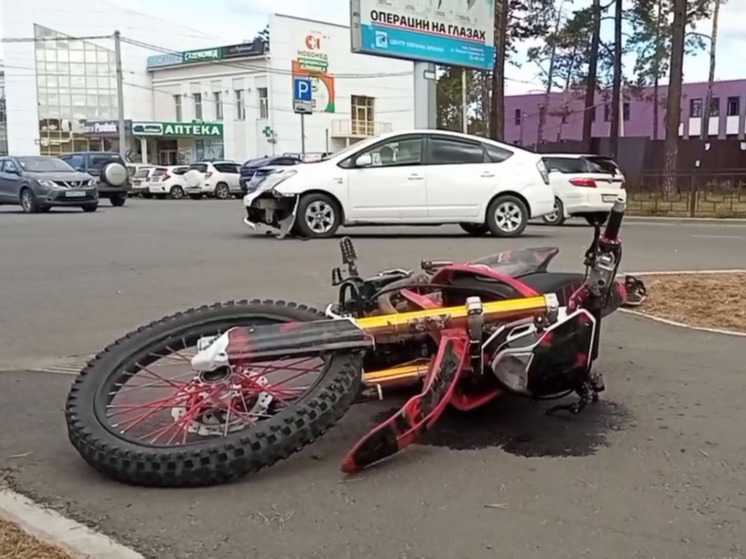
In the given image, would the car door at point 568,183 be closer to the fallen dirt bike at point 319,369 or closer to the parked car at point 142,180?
the fallen dirt bike at point 319,369

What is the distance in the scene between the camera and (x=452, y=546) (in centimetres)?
321

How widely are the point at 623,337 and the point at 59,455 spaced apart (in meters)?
4.06

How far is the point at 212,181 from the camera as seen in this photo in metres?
36.6

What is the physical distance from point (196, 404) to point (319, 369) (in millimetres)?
579

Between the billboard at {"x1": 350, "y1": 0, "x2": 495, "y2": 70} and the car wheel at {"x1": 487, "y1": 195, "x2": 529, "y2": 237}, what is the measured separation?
37.0 feet

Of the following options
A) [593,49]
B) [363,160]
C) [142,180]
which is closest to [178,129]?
[142,180]

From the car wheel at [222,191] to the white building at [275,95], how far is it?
913 inches

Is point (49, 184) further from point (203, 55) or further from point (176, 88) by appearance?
point (176, 88)

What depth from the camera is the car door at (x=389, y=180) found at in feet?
46.4

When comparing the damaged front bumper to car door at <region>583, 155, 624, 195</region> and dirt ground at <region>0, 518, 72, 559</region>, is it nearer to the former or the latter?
car door at <region>583, 155, 624, 195</region>

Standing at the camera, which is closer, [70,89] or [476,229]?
[476,229]

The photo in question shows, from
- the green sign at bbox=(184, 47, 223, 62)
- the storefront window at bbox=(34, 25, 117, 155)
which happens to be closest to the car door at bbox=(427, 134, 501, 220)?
the green sign at bbox=(184, 47, 223, 62)

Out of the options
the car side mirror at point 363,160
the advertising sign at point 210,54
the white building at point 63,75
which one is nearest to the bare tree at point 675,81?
the car side mirror at point 363,160

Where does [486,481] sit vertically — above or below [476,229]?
below
